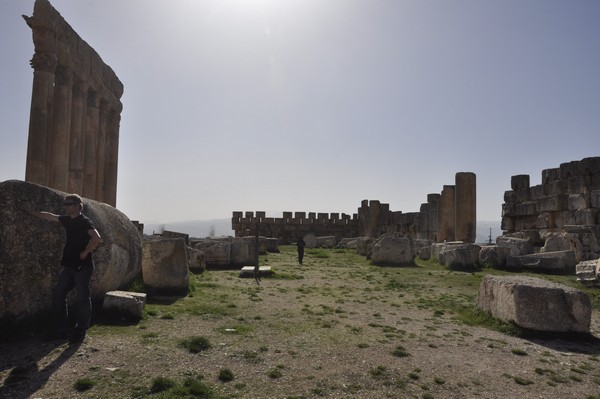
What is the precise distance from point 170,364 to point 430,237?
23.1 metres

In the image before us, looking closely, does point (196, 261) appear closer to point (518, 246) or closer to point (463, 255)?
point (463, 255)

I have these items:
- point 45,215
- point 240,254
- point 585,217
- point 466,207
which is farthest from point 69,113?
point 585,217

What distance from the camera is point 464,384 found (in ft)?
15.8

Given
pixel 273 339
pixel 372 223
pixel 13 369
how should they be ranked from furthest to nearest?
pixel 372 223
pixel 273 339
pixel 13 369

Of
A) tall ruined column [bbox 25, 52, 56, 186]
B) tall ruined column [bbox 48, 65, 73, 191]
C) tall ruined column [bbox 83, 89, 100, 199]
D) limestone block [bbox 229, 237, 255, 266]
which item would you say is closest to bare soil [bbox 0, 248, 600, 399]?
limestone block [bbox 229, 237, 255, 266]

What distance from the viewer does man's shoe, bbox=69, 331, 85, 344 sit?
5.45m

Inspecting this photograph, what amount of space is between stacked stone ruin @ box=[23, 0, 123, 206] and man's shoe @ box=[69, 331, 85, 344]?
14.6 metres

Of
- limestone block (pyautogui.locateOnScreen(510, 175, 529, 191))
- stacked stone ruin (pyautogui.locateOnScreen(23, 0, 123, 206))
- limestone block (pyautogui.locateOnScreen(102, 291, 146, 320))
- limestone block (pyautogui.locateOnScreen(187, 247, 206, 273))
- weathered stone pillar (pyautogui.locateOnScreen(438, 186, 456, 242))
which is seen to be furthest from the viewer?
weathered stone pillar (pyautogui.locateOnScreen(438, 186, 456, 242))

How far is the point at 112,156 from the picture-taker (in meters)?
26.9

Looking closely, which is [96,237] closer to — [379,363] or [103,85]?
[379,363]

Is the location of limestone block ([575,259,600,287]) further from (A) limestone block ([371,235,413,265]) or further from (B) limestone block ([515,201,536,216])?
(B) limestone block ([515,201,536,216])

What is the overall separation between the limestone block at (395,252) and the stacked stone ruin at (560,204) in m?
5.67

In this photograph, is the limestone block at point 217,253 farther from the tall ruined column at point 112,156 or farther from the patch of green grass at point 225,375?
the tall ruined column at point 112,156

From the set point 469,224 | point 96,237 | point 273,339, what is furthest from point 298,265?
point 96,237
